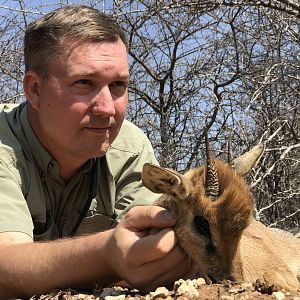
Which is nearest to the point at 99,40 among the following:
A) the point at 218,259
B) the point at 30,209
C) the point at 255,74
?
the point at 30,209

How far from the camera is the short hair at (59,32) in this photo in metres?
5.00

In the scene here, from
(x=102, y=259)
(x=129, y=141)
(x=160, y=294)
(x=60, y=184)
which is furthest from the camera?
(x=129, y=141)

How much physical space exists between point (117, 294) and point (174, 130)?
678 centimetres

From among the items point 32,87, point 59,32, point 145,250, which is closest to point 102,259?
point 145,250

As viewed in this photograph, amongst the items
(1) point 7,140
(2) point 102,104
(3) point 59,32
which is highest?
(3) point 59,32

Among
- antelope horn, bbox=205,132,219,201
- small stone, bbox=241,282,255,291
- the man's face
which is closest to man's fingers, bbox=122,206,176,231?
antelope horn, bbox=205,132,219,201

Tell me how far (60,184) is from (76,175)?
0.15 m

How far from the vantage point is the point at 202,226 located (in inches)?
175

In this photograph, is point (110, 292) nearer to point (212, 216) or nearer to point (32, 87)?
point (212, 216)

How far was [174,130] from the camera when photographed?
1065 centimetres

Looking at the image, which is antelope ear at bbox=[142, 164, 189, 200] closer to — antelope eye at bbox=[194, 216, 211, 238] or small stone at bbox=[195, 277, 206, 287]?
antelope eye at bbox=[194, 216, 211, 238]

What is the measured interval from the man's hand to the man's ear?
1.50 metres

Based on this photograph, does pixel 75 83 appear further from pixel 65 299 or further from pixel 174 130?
pixel 174 130

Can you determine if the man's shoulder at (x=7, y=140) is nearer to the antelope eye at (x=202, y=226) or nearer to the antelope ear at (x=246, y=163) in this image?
the antelope eye at (x=202, y=226)
